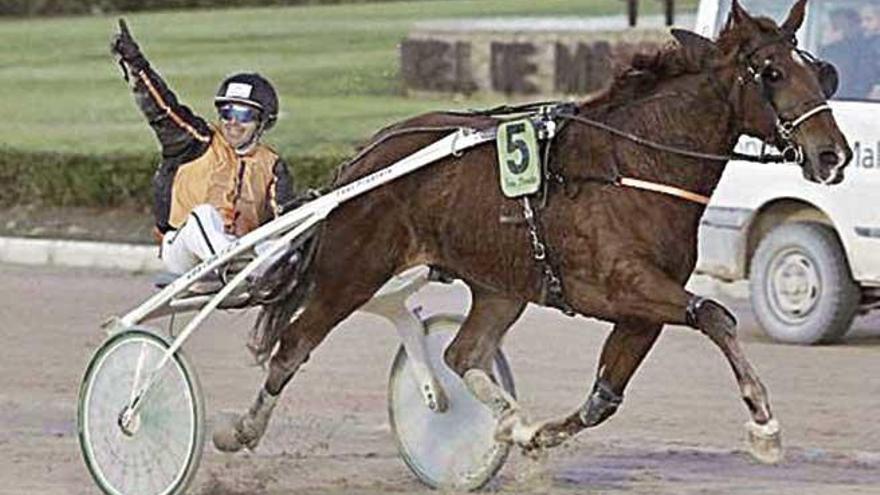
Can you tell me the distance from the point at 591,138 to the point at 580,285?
0.49 meters

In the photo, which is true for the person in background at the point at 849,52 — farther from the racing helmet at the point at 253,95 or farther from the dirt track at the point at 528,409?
the racing helmet at the point at 253,95

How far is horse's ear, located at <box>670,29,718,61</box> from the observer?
873 cm

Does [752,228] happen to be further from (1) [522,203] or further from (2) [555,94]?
(2) [555,94]

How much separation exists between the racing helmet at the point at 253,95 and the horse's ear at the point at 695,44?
4.94ft

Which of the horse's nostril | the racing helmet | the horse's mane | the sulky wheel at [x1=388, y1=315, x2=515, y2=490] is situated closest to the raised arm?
the racing helmet

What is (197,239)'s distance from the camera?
924 cm

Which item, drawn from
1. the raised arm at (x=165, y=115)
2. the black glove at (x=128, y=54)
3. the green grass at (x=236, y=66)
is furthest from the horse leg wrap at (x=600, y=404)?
the green grass at (x=236, y=66)

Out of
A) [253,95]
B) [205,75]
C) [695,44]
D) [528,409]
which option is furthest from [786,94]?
[205,75]

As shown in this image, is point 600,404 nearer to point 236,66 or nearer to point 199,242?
point 199,242

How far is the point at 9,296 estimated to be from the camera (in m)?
16.2

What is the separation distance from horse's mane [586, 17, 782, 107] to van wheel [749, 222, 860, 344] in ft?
15.8

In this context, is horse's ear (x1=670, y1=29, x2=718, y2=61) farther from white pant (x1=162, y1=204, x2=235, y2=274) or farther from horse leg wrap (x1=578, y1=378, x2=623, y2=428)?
white pant (x1=162, y1=204, x2=235, y2=274)

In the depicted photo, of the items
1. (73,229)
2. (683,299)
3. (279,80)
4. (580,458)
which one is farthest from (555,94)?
(683,299)

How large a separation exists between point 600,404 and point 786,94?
1183 millimetres
